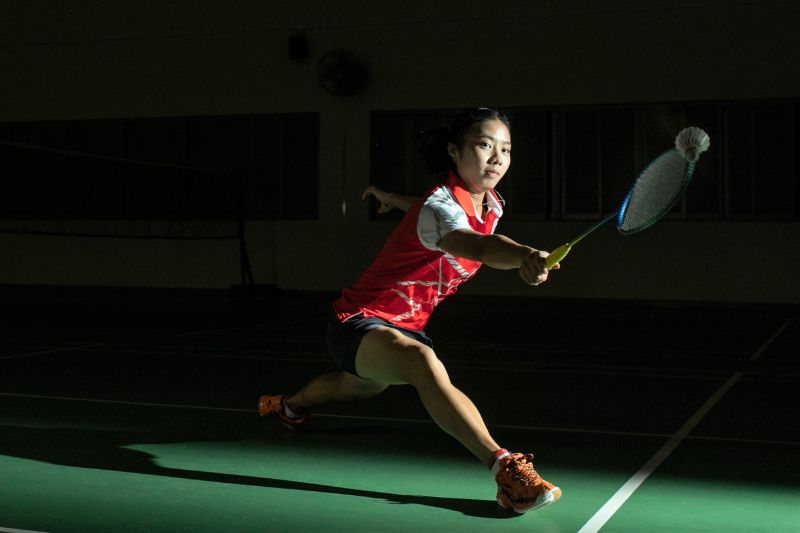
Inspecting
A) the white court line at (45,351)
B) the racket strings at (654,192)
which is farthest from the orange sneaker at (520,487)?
the white court line at (45,351)

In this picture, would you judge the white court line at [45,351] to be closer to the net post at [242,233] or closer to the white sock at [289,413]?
the white sock at [289,413]

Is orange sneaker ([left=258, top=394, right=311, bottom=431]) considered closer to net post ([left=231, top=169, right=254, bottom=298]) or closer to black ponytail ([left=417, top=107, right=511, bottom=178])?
black ponytail ([left=417, top=107, right=511, bottom=178])

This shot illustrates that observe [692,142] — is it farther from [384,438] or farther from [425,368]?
[384,438]

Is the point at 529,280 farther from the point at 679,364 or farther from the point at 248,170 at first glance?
the point at 248,170

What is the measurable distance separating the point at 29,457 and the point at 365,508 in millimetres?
1312

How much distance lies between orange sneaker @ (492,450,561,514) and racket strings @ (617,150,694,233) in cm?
80

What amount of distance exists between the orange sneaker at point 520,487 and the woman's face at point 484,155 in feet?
2.72

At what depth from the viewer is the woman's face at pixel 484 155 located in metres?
3.44

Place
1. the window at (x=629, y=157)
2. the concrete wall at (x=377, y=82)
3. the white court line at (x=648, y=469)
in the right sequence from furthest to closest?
the concrete wall at (x=377, y=82) → the window at (x=629, y=157) → the white court line at (x=648, y=469)

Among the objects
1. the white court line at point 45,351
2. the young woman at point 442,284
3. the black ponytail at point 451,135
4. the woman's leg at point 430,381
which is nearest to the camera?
the young woman at point 442,284

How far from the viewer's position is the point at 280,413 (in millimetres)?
4352

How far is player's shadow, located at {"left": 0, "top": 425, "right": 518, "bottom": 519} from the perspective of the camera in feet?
10.5

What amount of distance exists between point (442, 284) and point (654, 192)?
0.71 meters

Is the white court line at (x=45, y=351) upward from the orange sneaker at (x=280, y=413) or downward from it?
downward
